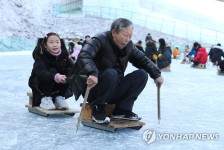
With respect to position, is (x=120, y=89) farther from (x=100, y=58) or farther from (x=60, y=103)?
(x=60, y=103)

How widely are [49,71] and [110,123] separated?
94 centimetres

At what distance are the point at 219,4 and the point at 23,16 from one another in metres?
22.1

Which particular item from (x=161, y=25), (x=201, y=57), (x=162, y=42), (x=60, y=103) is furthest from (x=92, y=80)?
(x=161, y=25)

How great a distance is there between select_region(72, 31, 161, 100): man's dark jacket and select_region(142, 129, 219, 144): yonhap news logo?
0.49m

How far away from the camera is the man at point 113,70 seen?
318cm

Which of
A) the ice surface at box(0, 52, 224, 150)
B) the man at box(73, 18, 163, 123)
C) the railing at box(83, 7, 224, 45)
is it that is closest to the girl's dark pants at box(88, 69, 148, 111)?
the man at box(73, 18, 163, 123)

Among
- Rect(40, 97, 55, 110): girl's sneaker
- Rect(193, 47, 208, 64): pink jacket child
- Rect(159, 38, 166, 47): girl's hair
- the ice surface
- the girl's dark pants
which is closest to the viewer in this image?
the ice surface

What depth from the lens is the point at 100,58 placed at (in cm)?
333

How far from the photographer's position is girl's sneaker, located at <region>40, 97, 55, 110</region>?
4.03 m

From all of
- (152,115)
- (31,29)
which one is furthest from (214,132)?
(31,29)

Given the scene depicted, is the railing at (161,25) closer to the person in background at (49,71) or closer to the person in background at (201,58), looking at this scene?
the person in background at (201,58)

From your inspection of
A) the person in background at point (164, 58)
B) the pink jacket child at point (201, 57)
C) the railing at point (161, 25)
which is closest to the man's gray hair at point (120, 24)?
the person in background at point (164, 58)

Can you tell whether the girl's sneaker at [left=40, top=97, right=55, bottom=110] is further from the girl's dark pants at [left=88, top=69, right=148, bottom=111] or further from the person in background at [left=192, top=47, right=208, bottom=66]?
the person in background at [left=192, top=47, right=208, bottom=66]

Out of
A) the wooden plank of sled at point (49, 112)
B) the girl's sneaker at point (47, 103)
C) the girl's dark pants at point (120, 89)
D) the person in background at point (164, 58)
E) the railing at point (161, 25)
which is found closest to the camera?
the girl's dark pants at point (120, 89)
